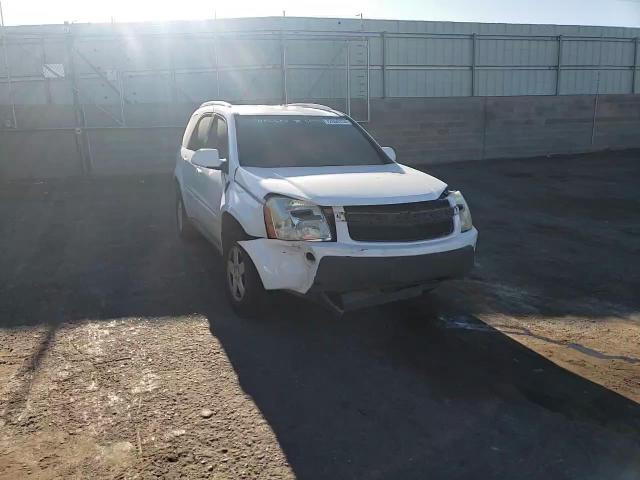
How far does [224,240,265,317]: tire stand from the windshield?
887 millimetres

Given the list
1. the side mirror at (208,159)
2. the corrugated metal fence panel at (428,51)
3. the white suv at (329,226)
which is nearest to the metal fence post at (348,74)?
the corrugated metal fence panel at (428,51)

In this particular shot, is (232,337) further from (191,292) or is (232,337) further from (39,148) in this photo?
(39,148)

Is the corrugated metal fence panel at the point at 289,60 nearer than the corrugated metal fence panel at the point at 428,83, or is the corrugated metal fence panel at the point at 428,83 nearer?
the corrugated metal fence panel at the point at 289,60

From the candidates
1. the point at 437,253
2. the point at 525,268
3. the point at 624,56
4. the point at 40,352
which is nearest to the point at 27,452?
the point at 40,352

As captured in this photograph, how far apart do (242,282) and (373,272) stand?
124cm

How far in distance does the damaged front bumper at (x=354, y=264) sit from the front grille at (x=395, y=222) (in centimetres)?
7

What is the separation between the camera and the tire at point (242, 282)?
472 cm

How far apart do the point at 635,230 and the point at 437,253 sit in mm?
5509

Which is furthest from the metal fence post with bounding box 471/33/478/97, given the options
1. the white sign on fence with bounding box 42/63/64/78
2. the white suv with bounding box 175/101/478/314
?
the white suv with bounding box 175/101/478/314

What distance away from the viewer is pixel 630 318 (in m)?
5.11

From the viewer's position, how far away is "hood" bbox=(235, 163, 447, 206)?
4.40 metres

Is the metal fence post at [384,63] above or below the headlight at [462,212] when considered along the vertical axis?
above

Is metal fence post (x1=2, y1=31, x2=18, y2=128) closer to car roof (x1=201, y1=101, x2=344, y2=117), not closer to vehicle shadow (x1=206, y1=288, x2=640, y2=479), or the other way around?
car roof (x1=201, y1=101, x2=344, y2=117)

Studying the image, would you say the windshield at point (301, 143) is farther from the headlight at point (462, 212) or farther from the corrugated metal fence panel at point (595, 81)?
the corrugated metal fence panel at point (595, 81)
